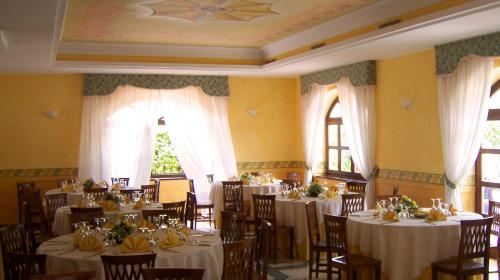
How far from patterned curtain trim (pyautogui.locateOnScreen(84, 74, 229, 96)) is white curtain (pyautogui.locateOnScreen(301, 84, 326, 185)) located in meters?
1.80

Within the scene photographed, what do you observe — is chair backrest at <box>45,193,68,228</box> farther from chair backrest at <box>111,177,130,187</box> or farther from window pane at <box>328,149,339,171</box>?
window pane at <box>328,149,339,171</box>

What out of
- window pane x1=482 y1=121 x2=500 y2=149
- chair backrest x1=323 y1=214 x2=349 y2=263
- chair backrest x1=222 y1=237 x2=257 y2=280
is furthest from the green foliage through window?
chair backrest x1=222 y1=237 x2=257 y2=280

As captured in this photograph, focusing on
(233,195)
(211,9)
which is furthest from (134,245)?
(233,195)

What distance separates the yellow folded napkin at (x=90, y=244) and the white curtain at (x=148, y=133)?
6450mm

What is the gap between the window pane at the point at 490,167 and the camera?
790cm

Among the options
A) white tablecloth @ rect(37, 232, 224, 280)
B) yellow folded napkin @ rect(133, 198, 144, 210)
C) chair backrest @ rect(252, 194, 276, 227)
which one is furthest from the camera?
chair backrest @ rect(252, 194, 276, 227)

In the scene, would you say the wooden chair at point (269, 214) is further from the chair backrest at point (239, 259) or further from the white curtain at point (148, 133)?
the white curtain at point (148, 133)

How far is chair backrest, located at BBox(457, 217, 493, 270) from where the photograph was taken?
18.0ft

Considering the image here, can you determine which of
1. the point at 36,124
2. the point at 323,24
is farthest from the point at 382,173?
the point at 36,124

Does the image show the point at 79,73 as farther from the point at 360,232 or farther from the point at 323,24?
the point at 360,232

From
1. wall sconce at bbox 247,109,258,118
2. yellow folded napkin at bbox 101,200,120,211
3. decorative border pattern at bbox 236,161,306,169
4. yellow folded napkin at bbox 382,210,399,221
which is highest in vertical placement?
wall sconce at bbox 247,109,258,118

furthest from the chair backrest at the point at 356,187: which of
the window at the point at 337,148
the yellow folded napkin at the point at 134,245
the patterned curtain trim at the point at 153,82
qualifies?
the yellow folded napkin at the point at 134,245

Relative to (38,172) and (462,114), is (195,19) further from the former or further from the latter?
(38,172)

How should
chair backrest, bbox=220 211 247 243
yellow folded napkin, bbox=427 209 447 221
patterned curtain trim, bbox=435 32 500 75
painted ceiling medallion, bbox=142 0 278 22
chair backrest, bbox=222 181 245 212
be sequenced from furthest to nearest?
chair backrest, bbox=222 181 245 212, painted ceiling medallion, bbox=142 0 278 22, patterned curtain trim, bbox=435 32 500 75, yellow folded napkin, bbox=427 209 447 221, chair backrest, bbox=220 211 247 243
